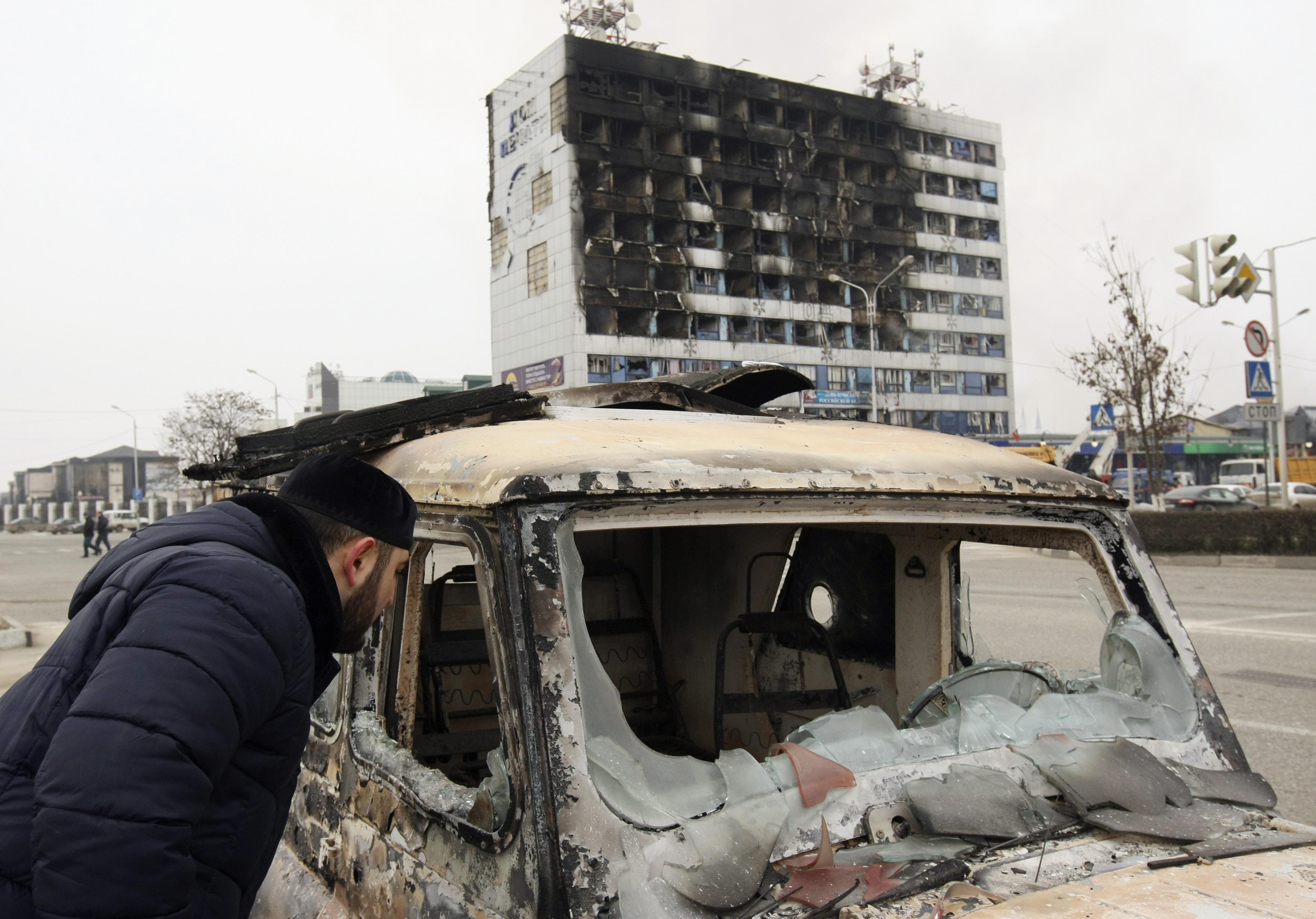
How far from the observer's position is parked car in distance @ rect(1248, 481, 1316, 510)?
33.1 m

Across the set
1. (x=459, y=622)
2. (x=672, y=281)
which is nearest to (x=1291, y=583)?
(x=459, y=622)

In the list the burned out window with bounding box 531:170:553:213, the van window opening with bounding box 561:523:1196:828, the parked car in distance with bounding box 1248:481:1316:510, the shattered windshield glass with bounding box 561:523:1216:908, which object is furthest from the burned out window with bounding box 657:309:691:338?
the shattered windshield glass with bounding box 561:523:1216:908

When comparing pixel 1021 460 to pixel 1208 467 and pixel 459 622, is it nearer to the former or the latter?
pixel 459 622

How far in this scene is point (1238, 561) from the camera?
18109mm

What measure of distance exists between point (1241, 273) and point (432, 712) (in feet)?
51.9

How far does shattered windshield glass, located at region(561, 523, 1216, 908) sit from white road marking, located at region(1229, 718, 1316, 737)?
11.0ft

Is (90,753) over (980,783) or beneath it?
over

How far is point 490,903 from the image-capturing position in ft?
5.30

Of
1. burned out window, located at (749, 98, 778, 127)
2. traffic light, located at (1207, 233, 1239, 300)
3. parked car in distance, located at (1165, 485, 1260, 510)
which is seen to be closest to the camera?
traffic light, located at (1207, 233, 1239, 300)

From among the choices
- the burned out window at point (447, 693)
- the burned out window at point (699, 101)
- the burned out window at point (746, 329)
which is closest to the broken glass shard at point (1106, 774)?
the burned out window at point (447, 693)

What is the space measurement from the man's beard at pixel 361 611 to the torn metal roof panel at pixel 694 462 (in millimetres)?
245

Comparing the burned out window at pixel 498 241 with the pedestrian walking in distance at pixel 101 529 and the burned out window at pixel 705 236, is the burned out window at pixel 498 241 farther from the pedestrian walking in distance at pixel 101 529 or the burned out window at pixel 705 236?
the pedestrian walking in distance at pixel 101 529

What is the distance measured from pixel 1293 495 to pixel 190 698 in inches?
1739

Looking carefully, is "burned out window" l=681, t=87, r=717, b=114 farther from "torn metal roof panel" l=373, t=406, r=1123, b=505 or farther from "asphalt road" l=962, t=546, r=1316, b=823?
"torn metal roof panel" l=373, t=406, r=1123, b=505
